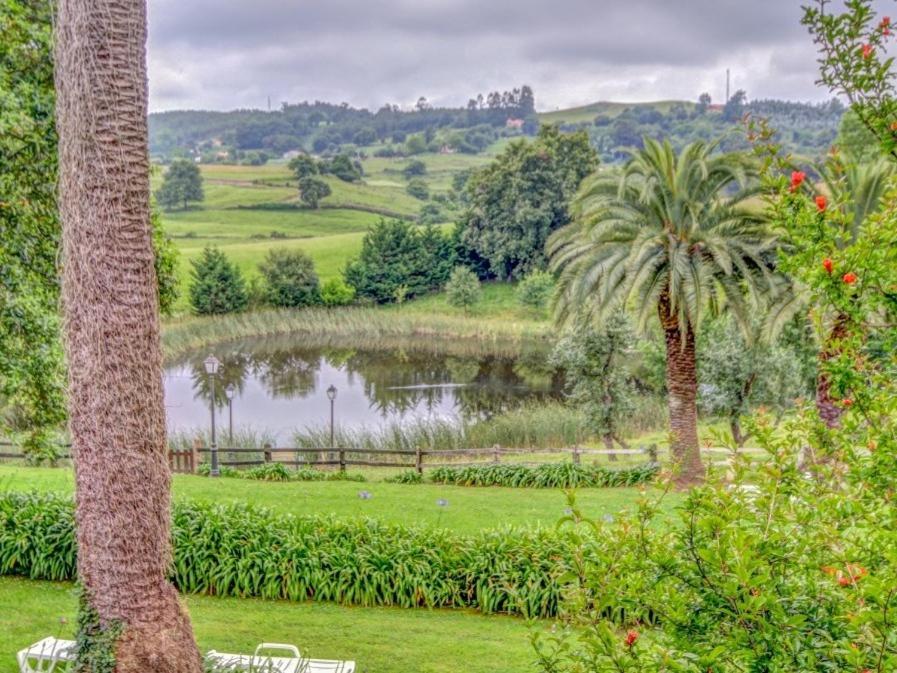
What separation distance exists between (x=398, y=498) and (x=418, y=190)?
8050cm

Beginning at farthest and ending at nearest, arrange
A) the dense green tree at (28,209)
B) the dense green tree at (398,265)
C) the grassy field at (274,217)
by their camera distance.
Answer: the grassy field at (274,217), the dense green tree at (398,265), the dense green tree at (28,209)

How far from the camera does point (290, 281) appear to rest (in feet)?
139

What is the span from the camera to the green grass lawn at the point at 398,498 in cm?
1106

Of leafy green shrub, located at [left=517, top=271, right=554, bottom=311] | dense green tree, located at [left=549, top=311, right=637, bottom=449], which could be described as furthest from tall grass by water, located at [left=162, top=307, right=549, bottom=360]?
dense green tree, located at [left=549, top=311, right=637, bottom=449]

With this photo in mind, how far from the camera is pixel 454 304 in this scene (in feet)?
142

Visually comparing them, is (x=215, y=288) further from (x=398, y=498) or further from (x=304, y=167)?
(x=304, y=167)

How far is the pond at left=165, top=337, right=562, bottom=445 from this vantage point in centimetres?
2422

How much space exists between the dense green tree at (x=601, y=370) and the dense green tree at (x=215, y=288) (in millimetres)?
26488

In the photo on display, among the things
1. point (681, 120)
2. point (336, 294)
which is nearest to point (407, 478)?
point (336, 294)

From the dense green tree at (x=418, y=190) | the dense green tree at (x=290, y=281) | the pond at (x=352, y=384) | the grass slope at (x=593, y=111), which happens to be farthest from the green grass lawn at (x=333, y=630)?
the grass slope at (x=593, y=111)

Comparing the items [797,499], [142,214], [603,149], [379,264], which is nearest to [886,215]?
[797,499]

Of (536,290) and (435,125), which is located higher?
(435,125)

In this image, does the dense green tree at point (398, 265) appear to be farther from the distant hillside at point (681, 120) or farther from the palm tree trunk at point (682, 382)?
the distant hillside at point (681, 120)

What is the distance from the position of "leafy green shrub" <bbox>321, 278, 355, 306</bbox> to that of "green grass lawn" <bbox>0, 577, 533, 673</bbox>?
35.9 meters
